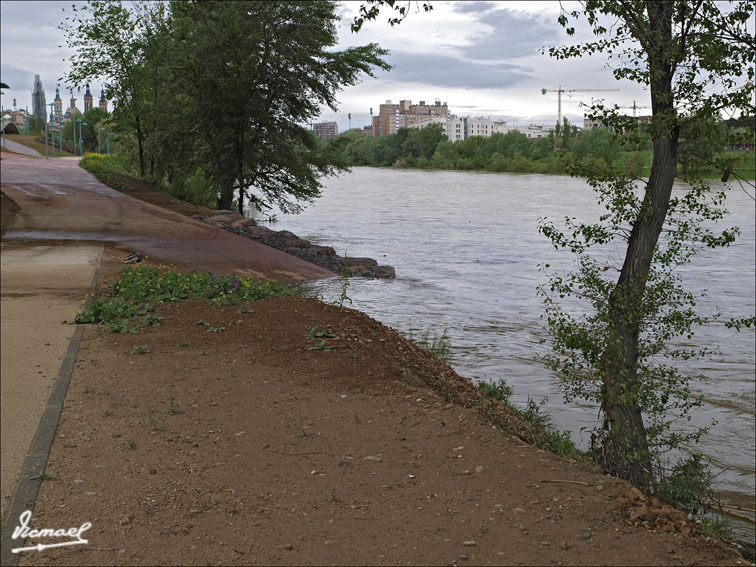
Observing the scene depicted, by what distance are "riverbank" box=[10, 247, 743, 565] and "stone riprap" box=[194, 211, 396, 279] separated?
12229mm

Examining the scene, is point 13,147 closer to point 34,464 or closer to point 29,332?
point 29,332

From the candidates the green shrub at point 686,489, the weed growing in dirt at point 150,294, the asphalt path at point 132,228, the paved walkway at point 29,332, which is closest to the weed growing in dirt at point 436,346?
the weed growing in dirt at point 150,294

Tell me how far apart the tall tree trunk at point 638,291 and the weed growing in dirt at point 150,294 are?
4.15 m

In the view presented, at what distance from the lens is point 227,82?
21.5 meters

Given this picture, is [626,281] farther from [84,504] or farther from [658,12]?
[84,504]

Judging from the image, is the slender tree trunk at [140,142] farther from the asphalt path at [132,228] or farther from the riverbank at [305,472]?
the riverbank at [305,472]

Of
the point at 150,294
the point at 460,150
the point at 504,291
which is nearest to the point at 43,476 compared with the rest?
the point at 150,294

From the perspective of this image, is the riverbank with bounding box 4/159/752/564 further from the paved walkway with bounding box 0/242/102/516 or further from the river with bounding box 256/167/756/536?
the river with bounding box 256/167/756/536

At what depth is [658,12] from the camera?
5.71m

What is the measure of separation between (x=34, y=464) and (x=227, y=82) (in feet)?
60.4

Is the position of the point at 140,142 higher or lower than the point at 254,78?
lower

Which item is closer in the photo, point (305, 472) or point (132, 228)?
point (305, 472)

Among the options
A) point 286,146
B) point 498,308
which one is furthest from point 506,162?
point 498,308

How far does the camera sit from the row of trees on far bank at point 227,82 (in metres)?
21.8
